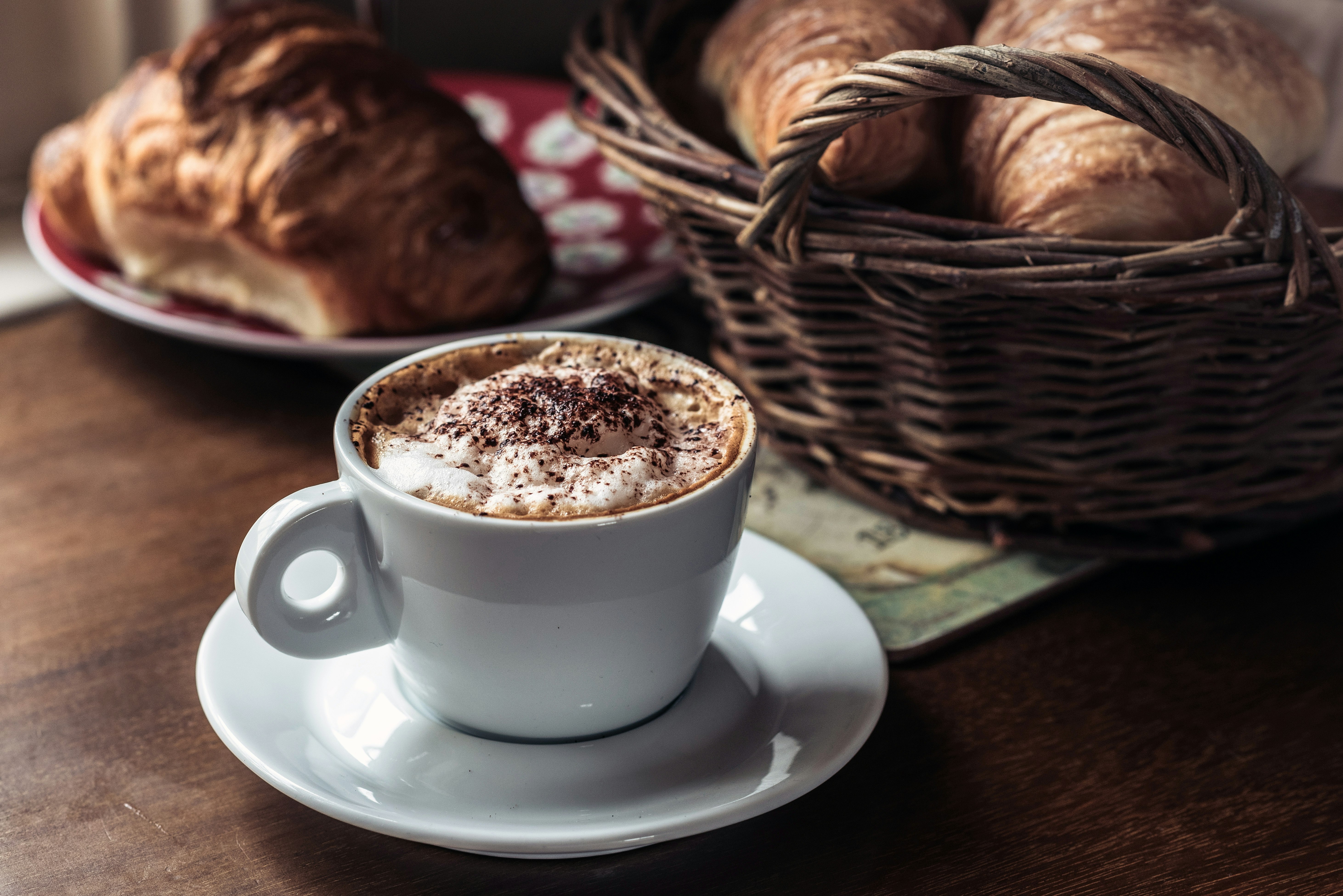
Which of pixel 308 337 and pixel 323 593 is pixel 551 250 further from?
pixel 323 593

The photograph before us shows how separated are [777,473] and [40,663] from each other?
536 mm

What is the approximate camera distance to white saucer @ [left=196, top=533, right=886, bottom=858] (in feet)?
1.63

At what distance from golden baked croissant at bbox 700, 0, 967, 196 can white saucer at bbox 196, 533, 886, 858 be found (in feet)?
0.94

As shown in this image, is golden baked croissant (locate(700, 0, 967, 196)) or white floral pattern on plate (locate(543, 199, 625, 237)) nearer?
golden baked croissant (locate(700, 0, 967, 196))

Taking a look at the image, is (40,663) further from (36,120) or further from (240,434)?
(36,120)

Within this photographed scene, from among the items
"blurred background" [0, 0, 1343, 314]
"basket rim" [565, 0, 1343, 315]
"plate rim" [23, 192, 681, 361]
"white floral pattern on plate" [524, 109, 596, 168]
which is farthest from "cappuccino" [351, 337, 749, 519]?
"white floral pattern on plate" [524, 109, 596, 168]

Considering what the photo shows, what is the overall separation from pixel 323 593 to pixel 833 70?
1.60 ft

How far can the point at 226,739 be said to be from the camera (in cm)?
54

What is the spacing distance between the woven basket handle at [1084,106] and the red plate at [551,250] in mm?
404

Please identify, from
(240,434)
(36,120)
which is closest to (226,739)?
(240,434)

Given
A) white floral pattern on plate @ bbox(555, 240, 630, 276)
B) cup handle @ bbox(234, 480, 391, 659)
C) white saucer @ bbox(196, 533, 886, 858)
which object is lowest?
white floral pattern on plate @ bbox(555, 240, 630, 276)

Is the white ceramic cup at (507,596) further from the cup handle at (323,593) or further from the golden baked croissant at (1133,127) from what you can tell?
the golden baked croissant at (1133,127)

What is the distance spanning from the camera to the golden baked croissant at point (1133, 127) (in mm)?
711

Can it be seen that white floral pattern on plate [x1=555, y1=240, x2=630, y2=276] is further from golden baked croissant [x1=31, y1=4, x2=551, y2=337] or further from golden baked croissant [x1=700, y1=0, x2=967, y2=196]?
golden baked croissant [x1=700, y1=0, x2=967, y2=196]
